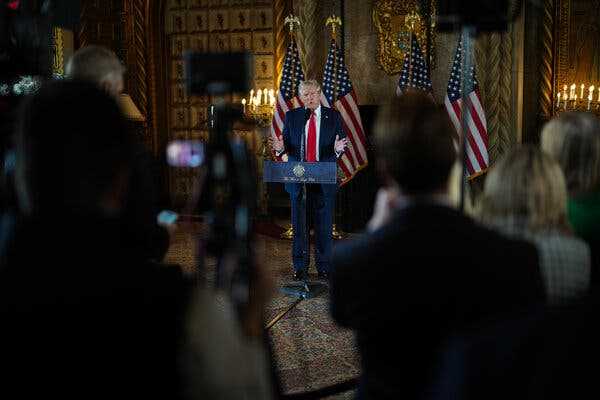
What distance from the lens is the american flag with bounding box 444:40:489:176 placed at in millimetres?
7305

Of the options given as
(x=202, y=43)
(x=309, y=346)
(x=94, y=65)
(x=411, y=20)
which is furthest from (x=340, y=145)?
(x=202, y=43)

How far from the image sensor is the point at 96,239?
108 cm

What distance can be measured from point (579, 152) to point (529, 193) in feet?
1.77

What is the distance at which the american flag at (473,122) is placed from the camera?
7.30m

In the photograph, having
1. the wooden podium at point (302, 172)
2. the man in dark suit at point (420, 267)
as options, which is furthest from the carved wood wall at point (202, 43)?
the man in dark suit at point (420, 267)

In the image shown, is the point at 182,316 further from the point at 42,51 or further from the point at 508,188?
the point at 42,51

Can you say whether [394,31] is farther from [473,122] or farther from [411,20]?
[473,122]

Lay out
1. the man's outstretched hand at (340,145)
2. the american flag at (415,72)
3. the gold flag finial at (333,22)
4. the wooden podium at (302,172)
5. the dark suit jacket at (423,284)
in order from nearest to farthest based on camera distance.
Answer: the dark suit jacket at (423,284)
the wooden podium at (302,172)
the man's outstretched hand at (340,145)
the american flag at (415,72)
the gold flag finial at (333,22)

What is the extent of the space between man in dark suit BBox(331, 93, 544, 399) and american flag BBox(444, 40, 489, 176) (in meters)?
5.87

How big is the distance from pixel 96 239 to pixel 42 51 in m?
2.54

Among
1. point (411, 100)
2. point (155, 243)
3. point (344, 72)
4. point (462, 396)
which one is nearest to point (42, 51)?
point (155, 243)

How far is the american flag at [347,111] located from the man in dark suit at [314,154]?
5.50 feet

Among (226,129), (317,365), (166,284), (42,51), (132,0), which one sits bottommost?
(317,365)

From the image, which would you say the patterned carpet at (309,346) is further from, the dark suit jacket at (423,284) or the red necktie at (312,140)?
the dark suit jacket at (423,284)
